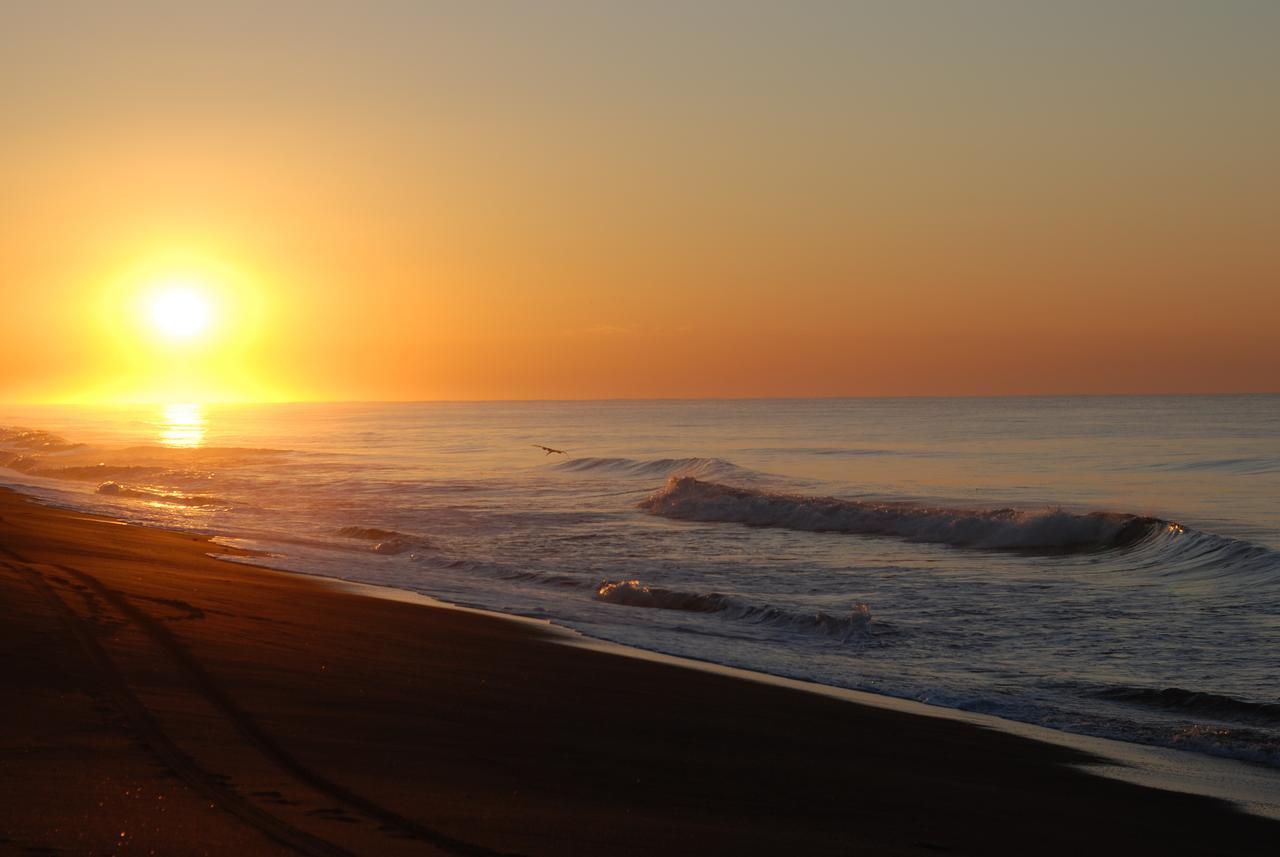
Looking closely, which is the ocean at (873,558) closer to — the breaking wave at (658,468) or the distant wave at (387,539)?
the distant wave at (387,539)

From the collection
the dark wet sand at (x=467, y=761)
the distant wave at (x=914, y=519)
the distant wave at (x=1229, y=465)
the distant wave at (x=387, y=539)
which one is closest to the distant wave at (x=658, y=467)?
the distant wave at (x=914, y=519)

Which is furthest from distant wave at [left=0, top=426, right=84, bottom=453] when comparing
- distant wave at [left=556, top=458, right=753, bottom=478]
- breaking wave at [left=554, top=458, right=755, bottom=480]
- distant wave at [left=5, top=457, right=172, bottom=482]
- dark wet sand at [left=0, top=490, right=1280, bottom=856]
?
dark wet sand at [left=0, top=490, right=1280, bottom=856]

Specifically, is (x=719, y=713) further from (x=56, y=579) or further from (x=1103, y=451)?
(x=1103, y=451)

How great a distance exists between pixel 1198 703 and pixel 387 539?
56.3 feet

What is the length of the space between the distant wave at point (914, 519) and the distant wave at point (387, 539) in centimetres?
934

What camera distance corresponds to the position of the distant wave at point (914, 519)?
23.5 meters

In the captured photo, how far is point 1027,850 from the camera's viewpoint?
575 cm

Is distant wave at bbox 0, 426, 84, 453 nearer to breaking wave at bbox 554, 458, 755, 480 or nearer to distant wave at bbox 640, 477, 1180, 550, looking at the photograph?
breaking wave at bbox 554, 458, 755, 480

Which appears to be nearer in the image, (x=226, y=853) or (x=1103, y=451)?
(x=226, y=853)

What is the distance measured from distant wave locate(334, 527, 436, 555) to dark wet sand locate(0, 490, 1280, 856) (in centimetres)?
1090

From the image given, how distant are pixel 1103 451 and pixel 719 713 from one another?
52953 millimetres

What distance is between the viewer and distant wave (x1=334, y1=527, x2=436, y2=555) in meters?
21.8

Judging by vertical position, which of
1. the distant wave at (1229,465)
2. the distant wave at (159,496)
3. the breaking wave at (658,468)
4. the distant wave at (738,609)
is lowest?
the distant wave at (159,496)

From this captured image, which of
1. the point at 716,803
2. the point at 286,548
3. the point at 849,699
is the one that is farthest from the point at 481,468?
the point at 716,803
